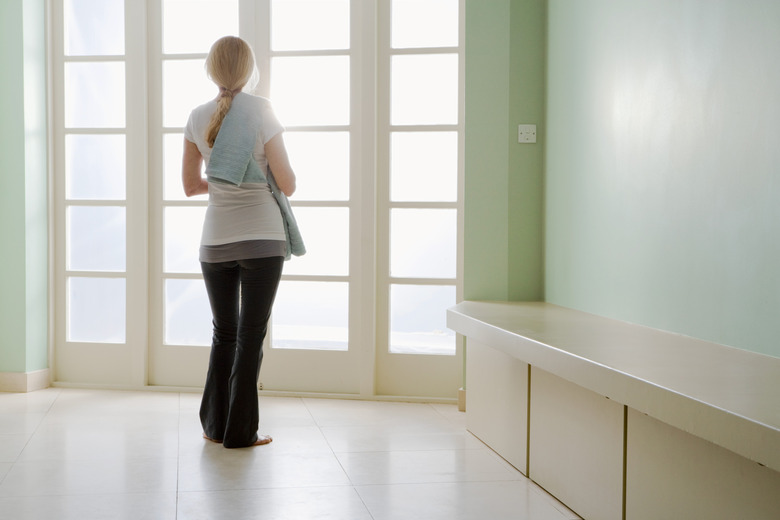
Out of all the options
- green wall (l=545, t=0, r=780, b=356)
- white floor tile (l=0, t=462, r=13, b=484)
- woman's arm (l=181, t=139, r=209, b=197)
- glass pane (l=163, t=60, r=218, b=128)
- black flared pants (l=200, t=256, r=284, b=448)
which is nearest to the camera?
green wall (l=545, t=0, r=780, b=356)

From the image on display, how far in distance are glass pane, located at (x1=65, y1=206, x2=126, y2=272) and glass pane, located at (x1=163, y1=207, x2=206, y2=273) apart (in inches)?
8.9

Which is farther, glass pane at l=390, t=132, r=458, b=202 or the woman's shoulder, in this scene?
glass pane at l=390, t=132, r=458, b=202

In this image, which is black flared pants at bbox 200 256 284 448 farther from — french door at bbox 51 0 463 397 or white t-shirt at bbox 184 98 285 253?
french door at bbox 51 0 463 397

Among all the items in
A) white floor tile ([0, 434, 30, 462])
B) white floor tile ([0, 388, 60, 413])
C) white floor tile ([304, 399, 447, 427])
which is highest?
white floor tile ([0, 434, 30, 462])

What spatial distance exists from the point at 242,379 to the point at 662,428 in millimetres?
1568

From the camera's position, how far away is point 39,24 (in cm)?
411

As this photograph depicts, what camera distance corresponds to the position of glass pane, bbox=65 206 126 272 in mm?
4172

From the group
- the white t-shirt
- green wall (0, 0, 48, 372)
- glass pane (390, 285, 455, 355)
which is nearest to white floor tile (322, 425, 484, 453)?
glass pane (390, 285, 455, 355)

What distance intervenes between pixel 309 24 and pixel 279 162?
1.31 m

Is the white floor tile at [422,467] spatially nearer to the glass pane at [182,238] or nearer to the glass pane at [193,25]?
the glass pane at [182,238]

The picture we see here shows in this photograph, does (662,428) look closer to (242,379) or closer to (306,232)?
(242,379)

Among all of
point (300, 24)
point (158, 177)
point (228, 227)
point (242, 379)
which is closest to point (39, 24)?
point (158, 177)

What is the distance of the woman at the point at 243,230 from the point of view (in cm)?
293

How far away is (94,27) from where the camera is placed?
4.15 metres
